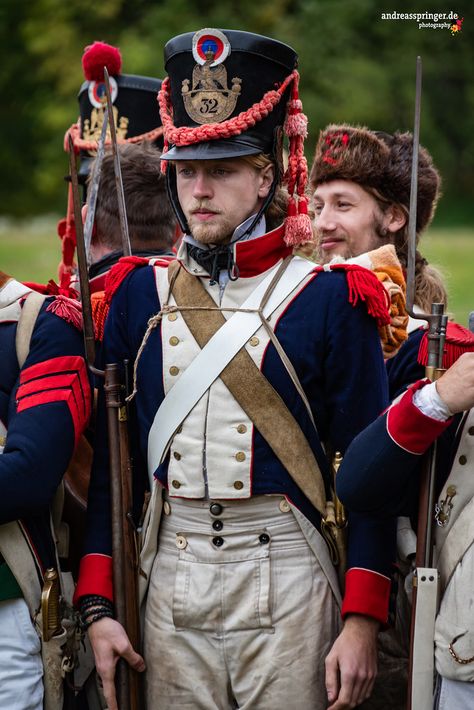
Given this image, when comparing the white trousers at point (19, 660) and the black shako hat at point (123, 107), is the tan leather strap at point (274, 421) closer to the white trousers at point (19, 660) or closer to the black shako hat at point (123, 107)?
the white trousers at point (19, 660)

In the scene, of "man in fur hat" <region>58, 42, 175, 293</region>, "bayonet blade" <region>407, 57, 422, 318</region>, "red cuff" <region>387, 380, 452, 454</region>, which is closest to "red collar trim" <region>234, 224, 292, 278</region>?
"bayonet blade" <region>407, 57, 422, 318</region>

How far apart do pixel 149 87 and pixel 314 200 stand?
1.17m

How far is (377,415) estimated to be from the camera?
10.9ft

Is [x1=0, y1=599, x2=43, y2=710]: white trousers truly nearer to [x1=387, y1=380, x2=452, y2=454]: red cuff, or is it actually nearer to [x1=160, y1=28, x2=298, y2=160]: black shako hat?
[x1=387, y1=380, x2=452, y2=454]: red cuff

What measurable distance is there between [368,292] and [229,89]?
0.70 meters

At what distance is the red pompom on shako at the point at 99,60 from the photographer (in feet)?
17.1

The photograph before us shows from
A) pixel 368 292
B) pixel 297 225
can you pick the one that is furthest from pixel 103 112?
pixel 368 292

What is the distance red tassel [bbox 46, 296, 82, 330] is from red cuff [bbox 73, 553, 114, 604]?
68 cm

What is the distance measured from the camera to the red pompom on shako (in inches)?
205

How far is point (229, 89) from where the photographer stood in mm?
3369

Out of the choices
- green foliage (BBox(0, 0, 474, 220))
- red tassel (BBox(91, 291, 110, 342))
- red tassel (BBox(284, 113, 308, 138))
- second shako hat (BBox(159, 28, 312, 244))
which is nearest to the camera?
second shako hat (BBox(159, 28, 312, 244))

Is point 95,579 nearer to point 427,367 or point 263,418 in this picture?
point 263,418

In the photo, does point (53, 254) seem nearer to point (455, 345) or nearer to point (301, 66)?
point (301, 66)

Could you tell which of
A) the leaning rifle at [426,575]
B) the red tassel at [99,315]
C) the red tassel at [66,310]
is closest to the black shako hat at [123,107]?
the red tassel at [99,315]
